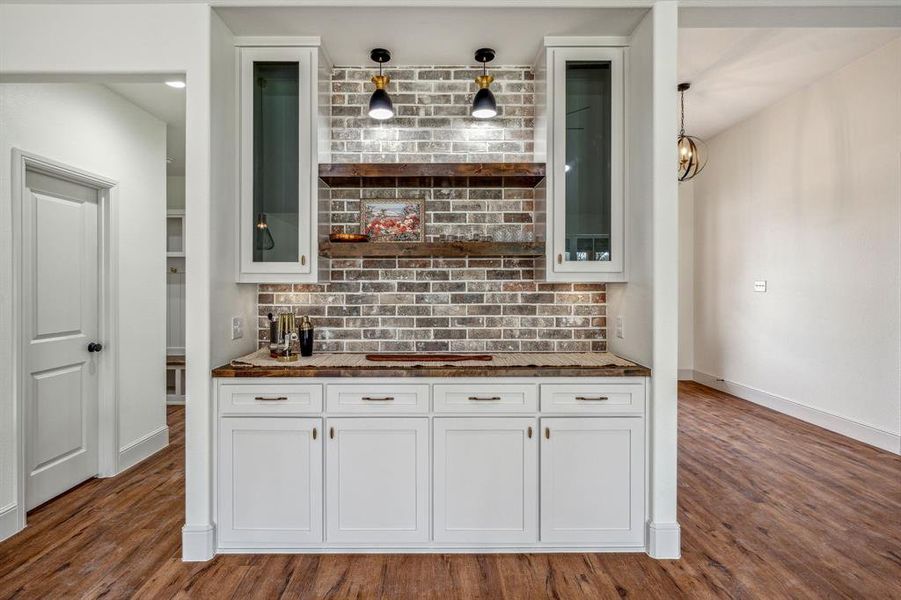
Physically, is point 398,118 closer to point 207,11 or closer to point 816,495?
point 207,11

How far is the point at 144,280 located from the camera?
384 cm

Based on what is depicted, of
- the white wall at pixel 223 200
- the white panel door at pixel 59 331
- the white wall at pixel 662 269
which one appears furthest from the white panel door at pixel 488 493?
the white panel door at pixel 59 331

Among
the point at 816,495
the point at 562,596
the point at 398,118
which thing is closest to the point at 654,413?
the point at 562,596

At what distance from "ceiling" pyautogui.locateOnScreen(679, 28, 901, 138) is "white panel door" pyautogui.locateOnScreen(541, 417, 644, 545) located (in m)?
2.99

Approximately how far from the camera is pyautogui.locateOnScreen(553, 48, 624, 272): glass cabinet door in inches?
106

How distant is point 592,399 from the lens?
Answer: 241 centimetres

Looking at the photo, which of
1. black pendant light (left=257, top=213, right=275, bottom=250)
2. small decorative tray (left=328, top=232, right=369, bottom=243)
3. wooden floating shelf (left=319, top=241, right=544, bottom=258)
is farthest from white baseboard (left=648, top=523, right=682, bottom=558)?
black pendant light (left=257, top=213, right=275, bottom=250)

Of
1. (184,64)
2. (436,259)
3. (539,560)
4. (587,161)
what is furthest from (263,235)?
(539,560)

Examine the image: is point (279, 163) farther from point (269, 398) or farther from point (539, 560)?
point (539, 560)

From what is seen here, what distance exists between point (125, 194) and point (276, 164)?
1774mm

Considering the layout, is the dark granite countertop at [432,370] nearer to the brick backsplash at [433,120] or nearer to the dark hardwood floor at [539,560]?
the dark hardwood floor at [539,560]

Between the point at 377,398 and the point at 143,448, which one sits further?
the point at 143,448

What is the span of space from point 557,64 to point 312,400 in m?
2.28

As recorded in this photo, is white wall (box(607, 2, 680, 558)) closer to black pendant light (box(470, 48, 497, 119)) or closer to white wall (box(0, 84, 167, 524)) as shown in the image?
black pendant light (box(470, 48, 497, 119))
